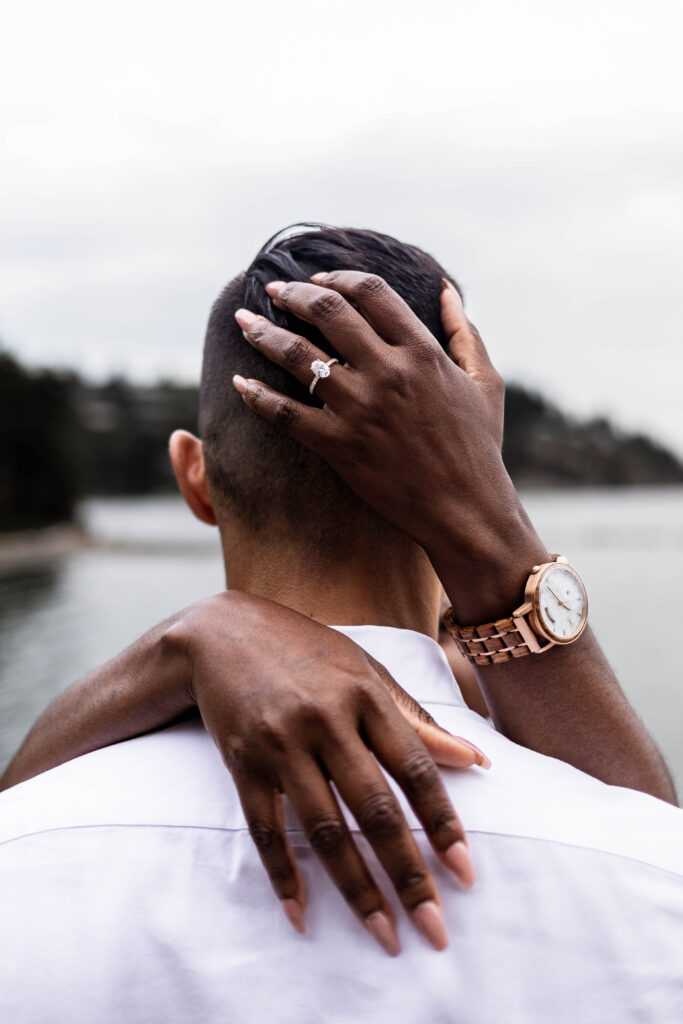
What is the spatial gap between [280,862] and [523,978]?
34 cm

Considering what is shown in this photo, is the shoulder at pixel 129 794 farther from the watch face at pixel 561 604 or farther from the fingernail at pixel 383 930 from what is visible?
the watch face at pixel 561 604

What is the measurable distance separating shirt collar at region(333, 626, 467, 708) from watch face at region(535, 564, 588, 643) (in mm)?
188

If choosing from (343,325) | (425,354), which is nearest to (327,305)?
(343,325)

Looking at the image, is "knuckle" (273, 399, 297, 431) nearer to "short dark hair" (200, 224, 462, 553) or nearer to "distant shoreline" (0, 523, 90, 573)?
"short dark hair" (200, 224, 462, 553)

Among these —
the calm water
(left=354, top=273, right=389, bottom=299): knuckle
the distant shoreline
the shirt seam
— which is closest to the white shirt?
the shirt seam

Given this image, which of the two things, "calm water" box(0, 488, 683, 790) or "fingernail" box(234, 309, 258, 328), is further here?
"calm water" box(0, 488, 683, 790)

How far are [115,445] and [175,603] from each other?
140 feet

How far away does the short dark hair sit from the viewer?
1.58 meters

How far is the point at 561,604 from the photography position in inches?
58.4

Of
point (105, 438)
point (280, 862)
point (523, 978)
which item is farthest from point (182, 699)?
point (105, 438)

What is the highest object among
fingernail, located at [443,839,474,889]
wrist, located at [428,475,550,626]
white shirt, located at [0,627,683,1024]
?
wrist, located at [428,475,550,626]

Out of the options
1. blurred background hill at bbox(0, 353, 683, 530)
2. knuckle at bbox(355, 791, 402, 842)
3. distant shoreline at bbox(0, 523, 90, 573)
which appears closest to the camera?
knuckle at bbox(355, 791, 402, 842)

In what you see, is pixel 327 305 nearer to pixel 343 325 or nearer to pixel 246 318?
pixel 343 325

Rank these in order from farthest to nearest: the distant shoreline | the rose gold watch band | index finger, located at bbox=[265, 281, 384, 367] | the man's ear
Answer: the distant shoreline → the man's ear → the rose gold watch band → index finger, located at bbox=[265, 281, 384, 367]
